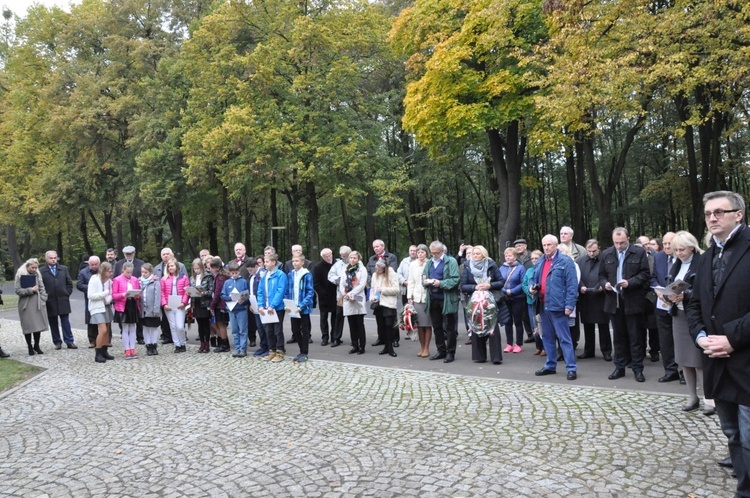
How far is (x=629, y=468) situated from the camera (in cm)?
468

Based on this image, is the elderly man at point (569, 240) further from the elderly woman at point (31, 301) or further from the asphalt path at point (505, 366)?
the elderly woman at point (31, 301)

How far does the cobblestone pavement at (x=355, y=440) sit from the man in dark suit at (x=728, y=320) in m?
0.56

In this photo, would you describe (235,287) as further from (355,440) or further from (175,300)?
(355,440)

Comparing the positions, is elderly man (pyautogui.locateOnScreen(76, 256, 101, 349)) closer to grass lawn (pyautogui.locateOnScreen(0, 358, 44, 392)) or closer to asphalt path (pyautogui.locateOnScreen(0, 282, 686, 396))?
grass lawn (pyautogui.locateOnScreen(0, 358, 44, 392))

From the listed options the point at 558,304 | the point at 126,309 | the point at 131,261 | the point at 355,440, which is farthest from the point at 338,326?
the point at 355,440

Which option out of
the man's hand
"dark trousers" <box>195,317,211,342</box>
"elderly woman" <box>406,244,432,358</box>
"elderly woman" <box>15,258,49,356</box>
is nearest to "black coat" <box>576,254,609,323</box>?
"elderly woman" <box>406,244,432,358</box>

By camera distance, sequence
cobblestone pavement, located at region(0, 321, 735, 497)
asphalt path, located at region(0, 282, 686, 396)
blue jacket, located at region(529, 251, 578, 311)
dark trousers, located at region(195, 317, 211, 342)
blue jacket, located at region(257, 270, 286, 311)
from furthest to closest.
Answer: dark trousers, located at region(195, 317, 211, 342)
blue jacket, located at region(257, 270, 286, 311)
blue jacket, located at region(529, 251, 578, 311)
asphalt path, located at region(0, 282, 686, 396)
cobblestone pavement, located at region(0, 321, 735, 497)

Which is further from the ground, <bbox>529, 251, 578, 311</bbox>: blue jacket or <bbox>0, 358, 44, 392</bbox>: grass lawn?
<bbox>529, 251, 578, 311</bbox>: blue jacket

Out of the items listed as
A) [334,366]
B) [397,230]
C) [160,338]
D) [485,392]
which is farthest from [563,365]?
[397,230]

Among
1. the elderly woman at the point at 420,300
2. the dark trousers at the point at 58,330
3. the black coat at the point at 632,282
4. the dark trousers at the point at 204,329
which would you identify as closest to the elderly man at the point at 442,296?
the elderly woman at the point at 420,300

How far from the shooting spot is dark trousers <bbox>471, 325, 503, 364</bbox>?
9391 millimetres

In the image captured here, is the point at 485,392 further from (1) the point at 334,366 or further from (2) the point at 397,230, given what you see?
(2) the point at 397,230

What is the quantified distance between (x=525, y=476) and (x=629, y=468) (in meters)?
0.86

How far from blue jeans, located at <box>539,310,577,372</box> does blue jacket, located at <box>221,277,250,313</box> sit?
5.73 meters
